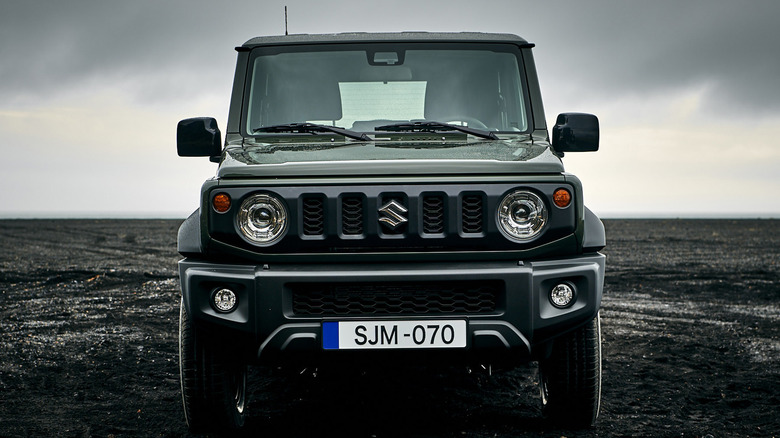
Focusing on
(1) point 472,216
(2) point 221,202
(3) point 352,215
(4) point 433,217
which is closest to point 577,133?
(1) point 472,216

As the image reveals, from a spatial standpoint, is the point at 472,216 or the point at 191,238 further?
the point at 191,238

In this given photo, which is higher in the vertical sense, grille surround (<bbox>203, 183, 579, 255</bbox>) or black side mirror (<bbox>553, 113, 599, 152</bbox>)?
black side mirror (<bbox>553, 113, 599, 152</bbox>)

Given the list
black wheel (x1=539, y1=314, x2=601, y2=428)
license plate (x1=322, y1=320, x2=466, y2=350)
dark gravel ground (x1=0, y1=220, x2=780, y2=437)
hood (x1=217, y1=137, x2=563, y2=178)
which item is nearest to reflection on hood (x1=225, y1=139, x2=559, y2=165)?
hood (x1=217, y1=137, x2=563, y2=178)

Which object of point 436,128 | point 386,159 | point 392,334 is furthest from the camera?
point 436,128

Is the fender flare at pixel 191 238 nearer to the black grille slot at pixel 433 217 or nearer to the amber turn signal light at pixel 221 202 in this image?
the amber turn signal light at pixel 221 202

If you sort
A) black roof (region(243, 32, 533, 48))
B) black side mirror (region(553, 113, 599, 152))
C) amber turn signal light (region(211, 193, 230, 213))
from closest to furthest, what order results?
amber turn signal light (region(211, 193, 230, 213)) < black side mirror (region(553, 113, 599, 152)) < black roof (region(243, 32, 533, 48))

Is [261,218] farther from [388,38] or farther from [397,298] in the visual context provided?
[388,38]

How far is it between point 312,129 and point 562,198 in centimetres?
154

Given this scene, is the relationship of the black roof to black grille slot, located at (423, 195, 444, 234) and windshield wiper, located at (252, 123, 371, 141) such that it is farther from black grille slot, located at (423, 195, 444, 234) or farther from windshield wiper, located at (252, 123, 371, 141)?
black grille slot, located at (423, 195, 444, 234)

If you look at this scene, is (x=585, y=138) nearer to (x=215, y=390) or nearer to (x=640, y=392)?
(x=640, y=392)

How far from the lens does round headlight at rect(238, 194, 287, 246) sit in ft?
10.7

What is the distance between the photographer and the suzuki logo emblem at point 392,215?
3229 mm

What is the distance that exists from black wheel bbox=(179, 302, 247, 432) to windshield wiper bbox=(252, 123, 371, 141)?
1.19m

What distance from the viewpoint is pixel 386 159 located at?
341cm
